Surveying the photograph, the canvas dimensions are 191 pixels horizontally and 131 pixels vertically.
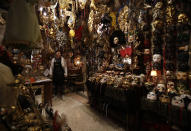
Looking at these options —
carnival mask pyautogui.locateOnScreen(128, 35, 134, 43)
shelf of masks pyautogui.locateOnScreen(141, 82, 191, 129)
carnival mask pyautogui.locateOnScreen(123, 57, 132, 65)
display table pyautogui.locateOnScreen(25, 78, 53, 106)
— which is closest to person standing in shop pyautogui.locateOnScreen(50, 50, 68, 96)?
display table pyautogui.locateOnScreen(25, 78, 53, 106)

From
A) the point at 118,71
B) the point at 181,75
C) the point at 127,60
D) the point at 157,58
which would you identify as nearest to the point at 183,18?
the point at 157,58

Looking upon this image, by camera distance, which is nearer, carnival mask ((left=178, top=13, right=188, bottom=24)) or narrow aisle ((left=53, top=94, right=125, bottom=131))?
carnival mask ((left=178, top=13, right=188, bottom=24))

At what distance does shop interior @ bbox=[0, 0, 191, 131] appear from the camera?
939 mm

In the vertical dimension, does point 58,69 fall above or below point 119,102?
above

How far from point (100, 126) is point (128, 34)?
8.87 ft

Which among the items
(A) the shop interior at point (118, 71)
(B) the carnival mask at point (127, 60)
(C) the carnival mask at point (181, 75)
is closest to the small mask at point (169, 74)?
(A) the shop interior at point (118, 71)

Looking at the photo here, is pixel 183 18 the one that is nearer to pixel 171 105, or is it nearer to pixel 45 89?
Result: pixel 171 105

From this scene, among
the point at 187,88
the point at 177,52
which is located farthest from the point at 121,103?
the point at 177,52

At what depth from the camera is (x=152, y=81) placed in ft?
8.75

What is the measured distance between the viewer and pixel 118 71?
3.45 m

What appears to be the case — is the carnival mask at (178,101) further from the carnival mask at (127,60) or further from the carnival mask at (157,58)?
the carnival mask at (127,60)

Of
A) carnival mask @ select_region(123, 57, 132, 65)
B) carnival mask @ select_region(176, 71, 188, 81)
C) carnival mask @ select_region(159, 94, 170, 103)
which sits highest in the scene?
carnival mask @ select_region(123, 57, 132, 65)

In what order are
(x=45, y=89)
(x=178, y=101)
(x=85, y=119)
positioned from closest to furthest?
(x=178, y=101) < (x=85, y=119) < (x=45, y=89)

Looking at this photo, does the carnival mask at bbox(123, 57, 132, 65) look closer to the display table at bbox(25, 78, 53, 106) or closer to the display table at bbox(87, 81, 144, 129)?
the display table at bbox(87, 81, 144, 129)
